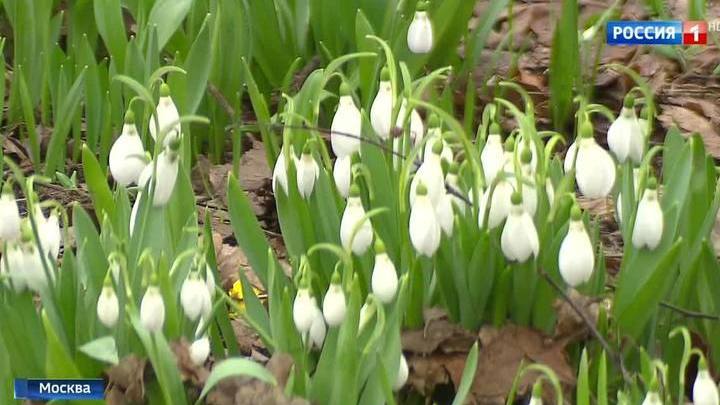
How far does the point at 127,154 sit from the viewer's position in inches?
83.5

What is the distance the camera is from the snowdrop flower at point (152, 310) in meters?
1.90

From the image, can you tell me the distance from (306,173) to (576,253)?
0.49 metres

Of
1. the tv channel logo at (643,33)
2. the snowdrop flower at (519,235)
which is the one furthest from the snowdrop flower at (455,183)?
the tv channel logo at (643,33)

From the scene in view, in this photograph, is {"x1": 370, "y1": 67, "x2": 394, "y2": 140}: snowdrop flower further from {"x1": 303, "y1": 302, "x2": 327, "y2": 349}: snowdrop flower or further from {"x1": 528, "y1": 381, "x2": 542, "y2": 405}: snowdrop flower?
{"x1": 528, "y1": 381, "x2": 542, "y2": 405}: snowdrop flower

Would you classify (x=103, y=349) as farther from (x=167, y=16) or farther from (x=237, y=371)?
(x=167, y=16)

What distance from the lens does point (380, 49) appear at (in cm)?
315

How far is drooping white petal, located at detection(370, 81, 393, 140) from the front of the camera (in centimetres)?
226

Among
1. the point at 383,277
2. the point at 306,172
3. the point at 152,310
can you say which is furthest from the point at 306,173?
the point at 152,310

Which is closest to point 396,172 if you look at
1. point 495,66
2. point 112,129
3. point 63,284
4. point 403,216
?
point 403,216

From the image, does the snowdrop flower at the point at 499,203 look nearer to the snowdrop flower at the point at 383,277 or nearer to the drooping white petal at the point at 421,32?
the snowdrop flower at the point at 383,277

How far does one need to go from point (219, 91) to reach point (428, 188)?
1.33 m

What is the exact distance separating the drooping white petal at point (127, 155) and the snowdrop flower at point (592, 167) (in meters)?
0.67

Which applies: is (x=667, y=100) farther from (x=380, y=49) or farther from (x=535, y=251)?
(x=535, y=251)

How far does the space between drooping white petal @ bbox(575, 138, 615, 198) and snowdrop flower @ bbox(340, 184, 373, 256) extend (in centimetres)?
33
